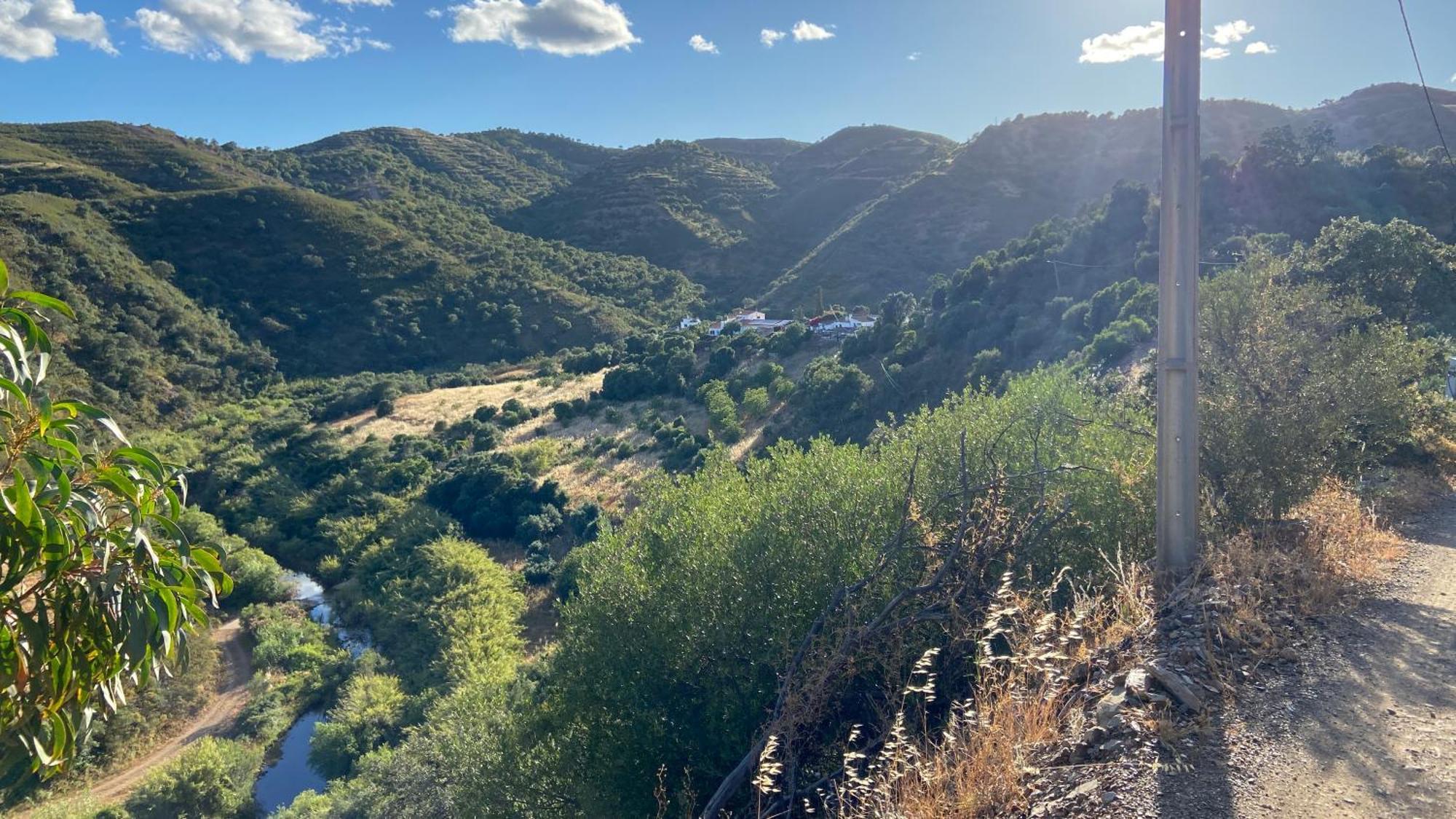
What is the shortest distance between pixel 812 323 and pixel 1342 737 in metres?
39.8

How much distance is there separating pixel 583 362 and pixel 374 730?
2909 cm

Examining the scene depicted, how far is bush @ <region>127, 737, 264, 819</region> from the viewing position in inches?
587

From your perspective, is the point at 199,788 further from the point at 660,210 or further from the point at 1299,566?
the point at 660,210

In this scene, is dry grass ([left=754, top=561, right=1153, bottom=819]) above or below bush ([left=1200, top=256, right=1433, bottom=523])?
below

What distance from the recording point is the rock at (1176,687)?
4078 mm

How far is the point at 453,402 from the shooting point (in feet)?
131

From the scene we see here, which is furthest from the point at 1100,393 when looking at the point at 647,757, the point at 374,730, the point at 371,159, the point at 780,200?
the point at 371,159

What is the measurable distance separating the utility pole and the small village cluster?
3021 centimetres

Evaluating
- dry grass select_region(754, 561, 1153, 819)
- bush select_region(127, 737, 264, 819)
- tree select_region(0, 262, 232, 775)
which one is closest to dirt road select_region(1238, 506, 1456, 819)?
dry grass select_region(754, 561, 1153, 819)

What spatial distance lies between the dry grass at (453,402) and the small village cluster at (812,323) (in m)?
8.81

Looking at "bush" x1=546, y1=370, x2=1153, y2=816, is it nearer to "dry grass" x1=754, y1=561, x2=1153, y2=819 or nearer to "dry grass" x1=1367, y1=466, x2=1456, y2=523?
"dry grass" x1=754, y1=561, x2=1153, y2=819

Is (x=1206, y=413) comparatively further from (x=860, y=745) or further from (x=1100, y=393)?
(x=1100, y=393)

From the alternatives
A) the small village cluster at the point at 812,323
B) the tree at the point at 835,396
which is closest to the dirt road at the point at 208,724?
the tree at the point at 835,396

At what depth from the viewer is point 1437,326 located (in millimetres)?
17359
